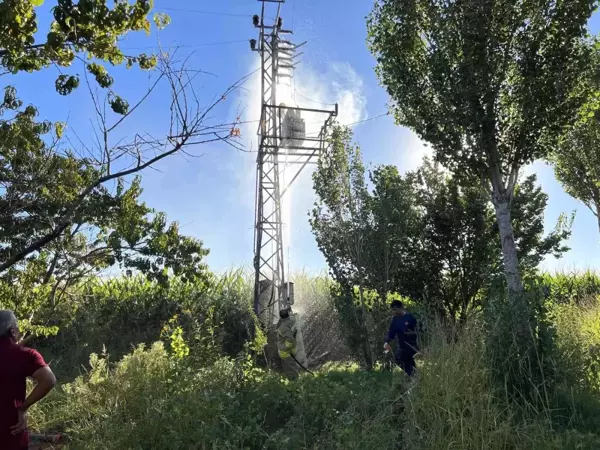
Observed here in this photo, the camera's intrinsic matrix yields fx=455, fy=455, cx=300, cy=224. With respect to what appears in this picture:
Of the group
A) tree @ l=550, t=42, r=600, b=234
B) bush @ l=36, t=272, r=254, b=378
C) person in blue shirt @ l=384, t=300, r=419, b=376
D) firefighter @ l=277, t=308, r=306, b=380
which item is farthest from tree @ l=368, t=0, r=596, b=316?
bush @ l=36, t=272, r=254, b=378

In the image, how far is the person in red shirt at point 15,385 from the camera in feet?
10.4

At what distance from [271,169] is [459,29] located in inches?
239

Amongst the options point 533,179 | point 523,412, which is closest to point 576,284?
point 533,179

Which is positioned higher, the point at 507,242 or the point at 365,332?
the point at 507,242

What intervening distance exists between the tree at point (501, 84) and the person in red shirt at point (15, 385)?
278 inches

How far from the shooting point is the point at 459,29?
8367mm

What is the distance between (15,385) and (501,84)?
858cm

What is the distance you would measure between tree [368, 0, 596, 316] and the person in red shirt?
23.2ft

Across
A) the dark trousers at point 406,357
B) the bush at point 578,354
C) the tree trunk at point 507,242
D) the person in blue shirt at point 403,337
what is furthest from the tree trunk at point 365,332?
the bush at point 578,354

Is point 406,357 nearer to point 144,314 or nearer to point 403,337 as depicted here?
point 403,337

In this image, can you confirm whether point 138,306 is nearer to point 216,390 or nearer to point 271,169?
point 271,169

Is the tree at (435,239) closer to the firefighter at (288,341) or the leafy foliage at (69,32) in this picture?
the firefighter at (288,341)

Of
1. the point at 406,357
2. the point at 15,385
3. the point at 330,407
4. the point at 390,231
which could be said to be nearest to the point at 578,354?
the point at 406,357

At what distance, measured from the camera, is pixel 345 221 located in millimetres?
11117
